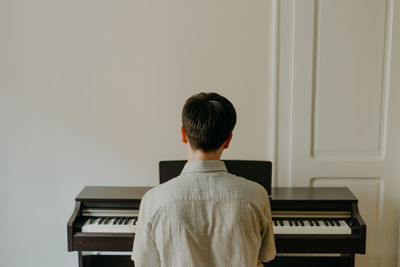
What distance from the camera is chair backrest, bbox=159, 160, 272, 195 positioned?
203 cm

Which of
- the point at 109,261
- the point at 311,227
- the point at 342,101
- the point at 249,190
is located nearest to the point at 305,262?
the point at 311,227

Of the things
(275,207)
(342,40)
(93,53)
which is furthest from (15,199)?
(342,40)

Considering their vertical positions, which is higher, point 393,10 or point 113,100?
point 393,10

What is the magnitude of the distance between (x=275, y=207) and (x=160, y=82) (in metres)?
1.03

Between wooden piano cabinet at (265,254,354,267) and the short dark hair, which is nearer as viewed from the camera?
the short dark hair

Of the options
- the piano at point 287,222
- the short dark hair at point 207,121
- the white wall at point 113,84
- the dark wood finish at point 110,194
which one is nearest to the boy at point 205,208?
the short dark hair at point 207,121

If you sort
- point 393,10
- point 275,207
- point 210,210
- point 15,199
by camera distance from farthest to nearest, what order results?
point 15,199 → point 393,10 → point 275,207 → point 210,210

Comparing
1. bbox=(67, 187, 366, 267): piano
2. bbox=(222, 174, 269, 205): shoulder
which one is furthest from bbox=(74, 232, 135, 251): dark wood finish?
bbox=(222, 174, 269, 205): shoulder

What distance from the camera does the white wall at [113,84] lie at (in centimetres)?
234

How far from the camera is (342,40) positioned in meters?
2.30

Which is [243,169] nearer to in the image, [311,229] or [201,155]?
[311,229]

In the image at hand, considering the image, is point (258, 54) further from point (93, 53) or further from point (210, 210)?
point (210, 210)

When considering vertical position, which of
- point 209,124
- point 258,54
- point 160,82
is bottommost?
point 209,124

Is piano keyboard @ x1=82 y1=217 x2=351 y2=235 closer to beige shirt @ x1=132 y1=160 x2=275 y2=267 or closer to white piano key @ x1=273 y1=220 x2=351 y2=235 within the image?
white piano key @ x1=273 y1=220 x2=351 y2=235
